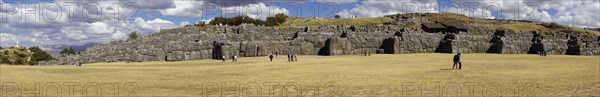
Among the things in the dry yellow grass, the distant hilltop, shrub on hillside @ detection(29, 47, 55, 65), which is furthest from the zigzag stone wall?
the dry yellow grass

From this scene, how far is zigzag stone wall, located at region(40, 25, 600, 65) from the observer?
37.7 meters

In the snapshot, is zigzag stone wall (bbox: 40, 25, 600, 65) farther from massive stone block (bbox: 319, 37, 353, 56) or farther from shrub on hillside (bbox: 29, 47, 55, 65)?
shrub on hillside (bbox: 29, 47, 55, 65)

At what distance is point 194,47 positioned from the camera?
130 feet

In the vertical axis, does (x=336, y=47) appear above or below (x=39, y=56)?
above

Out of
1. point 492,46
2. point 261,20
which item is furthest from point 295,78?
point 261,20

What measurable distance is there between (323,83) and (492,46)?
39.9m

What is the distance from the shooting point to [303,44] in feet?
147

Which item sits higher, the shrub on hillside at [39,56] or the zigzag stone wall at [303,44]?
the zigzag stone wall at [303,44]

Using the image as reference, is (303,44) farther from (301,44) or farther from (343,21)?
(343,21)

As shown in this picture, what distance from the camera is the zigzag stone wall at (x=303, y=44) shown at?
3772 cm

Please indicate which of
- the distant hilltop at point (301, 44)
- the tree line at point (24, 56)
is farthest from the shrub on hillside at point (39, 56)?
the distant hilltop at point (301, 44)

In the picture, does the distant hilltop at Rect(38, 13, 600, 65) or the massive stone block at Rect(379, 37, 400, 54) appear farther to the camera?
the massive stone block at Rect(379, 37, 400, 54)

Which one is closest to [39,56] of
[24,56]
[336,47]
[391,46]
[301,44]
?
[24,56]

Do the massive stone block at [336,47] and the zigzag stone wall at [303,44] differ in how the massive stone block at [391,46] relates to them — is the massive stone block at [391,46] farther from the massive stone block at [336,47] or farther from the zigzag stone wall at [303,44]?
the massive stone block at [336,47]
